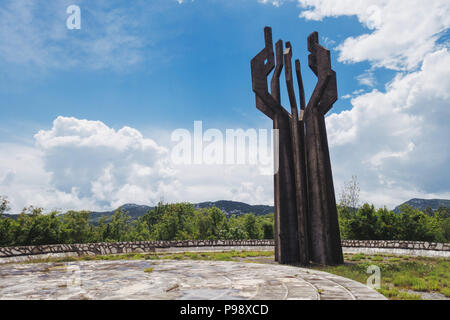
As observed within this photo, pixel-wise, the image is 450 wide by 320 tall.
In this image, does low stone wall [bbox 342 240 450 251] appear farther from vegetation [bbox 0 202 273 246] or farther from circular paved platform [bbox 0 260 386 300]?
vegetation [bbox 0 202 273 246]

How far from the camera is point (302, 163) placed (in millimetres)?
13695

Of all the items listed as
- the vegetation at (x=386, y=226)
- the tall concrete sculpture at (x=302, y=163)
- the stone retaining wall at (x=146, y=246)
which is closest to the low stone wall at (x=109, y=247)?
the stone retaining wall at (x=146, y=246)

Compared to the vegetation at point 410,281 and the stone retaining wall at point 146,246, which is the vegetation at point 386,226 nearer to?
the stone retaining wall at point 146,246

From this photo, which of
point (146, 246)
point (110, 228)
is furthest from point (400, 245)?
point (110, 228)

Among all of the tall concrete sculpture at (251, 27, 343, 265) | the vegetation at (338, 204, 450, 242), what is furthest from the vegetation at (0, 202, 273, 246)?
the tall concrete sculpture at (251, 27, 343, 265)

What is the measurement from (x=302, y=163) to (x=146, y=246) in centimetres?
1307

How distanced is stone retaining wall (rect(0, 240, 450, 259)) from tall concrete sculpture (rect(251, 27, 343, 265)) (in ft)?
25.9

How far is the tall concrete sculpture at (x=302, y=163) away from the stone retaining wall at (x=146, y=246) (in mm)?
7894

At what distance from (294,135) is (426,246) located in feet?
35.1

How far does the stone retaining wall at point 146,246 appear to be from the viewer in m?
15.0

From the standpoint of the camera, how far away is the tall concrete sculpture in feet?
41.7
